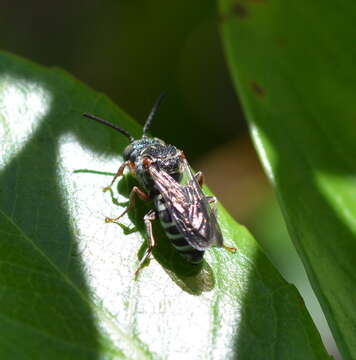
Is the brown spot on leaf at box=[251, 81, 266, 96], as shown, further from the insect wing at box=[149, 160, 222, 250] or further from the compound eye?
the compound eye

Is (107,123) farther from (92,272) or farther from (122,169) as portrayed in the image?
(92,272)

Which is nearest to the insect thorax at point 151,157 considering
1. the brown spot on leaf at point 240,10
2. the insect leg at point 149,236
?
the insect leg at point 149,236

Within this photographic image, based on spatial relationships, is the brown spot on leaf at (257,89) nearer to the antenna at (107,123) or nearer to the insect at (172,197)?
the insect at (172,197)

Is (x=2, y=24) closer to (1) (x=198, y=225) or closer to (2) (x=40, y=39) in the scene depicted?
(2) (x=40, y=39)

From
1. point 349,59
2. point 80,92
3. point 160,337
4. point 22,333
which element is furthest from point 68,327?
point 349,59

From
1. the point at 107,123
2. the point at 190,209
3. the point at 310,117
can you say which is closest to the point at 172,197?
the point at 190,209

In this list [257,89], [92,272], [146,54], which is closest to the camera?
[92,272]
